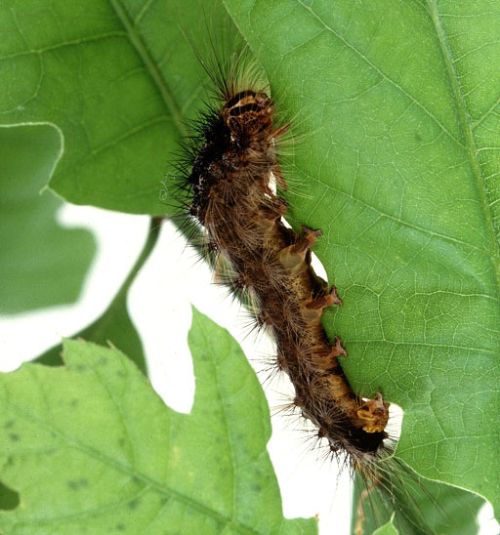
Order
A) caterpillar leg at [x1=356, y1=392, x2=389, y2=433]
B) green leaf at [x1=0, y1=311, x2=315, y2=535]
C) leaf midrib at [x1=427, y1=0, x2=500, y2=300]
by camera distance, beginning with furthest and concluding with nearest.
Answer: caterpillar leg at [x1=356, y1=392, x2=389, y2=433], green leaf at [x1=0, y1=311, x2=315, y2=535], leaf midrib at [x1=427, y1=0, x2=500, y2=300]

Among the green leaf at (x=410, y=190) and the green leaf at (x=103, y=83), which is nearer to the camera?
the green leaf at (x=410, y=190)

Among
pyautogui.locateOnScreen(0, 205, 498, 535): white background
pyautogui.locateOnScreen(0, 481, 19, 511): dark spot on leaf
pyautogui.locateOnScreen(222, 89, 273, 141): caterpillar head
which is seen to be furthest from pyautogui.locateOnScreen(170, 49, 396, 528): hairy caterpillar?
pyautogui.locateOnScreen(0, 481, 19, 511): dark spot on leaf

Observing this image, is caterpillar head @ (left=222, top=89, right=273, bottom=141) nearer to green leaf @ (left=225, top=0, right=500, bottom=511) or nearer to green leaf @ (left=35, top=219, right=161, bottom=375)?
green leaf @ (left=225, top=0, right=500, bottom=511)

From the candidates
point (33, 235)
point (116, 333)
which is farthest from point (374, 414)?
point (33, 235)

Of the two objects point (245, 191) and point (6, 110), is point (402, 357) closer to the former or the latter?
point (245, 191)

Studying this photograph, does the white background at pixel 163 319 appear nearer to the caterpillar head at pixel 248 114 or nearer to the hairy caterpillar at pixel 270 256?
the hairy caterpillar at pixel 270 256

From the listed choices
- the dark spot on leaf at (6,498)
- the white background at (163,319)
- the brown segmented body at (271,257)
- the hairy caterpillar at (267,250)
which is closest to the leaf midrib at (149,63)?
the hairy caterpillar at (267,250)

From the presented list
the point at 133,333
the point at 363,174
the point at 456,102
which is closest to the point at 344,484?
the point at 133,333
